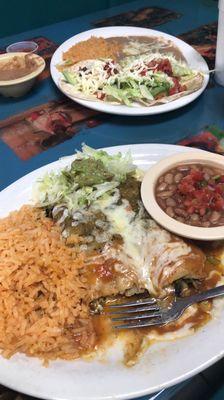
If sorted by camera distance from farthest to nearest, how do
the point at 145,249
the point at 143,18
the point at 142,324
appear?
the point at 143,18
the point at 145,249
the point at 142,324

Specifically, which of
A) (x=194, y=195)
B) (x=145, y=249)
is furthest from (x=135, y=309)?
(x=194, y=195)

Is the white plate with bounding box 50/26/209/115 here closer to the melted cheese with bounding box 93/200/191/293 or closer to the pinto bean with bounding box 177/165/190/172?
the pinto bean with bounding box 177/165/190/172

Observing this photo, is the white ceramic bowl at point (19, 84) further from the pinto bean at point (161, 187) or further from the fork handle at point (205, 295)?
the fork handle at point (205, 295)

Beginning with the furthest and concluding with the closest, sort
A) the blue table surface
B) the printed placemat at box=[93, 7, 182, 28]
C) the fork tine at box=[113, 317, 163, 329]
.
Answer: the printed placemat at box=[93, 7, 182, 28]
the blue table surface
the fork tine at box=[113, 317, 163, 329]

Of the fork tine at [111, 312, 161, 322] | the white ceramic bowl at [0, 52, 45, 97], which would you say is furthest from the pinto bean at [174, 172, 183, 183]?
the white ceramic bowl at [0, 52, 45, 97]

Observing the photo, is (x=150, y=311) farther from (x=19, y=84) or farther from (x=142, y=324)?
(x=19, y=84)

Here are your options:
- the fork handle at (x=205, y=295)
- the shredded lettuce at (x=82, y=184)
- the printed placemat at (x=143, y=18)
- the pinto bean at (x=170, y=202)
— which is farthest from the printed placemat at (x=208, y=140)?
the printed placemat at (x=143, y=18)

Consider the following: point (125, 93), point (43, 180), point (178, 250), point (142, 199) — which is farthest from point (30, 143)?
point (178, 250)
